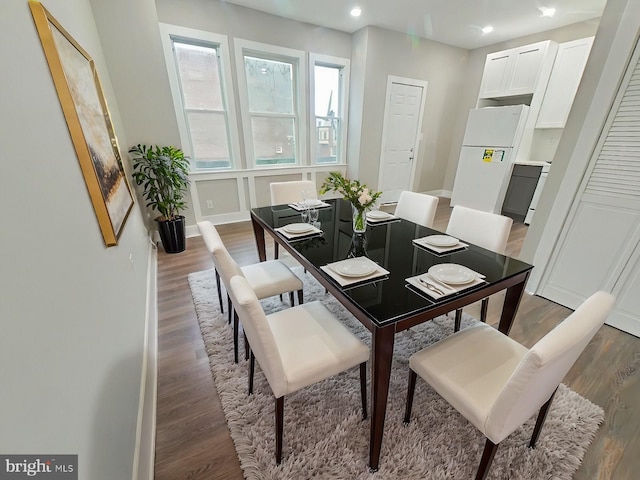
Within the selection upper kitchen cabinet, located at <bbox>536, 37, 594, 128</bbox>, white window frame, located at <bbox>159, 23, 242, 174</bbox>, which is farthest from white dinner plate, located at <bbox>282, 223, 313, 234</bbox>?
upper kitchen cabinet, located at <bbox>536, 37, 594, 128</bbox>

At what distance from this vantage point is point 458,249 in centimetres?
143

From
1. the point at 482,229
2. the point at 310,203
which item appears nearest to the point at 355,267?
the point at 482,229

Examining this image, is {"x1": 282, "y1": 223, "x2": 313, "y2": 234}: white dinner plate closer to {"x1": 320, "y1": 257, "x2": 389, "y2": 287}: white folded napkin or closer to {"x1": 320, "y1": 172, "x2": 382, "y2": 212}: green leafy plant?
{"x1": 320, "y1": 172, "x2": 382, "y2": 212}: green leafy plant

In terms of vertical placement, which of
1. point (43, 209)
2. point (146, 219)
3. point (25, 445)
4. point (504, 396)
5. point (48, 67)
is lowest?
point (146, 219)

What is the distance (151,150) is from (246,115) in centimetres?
137

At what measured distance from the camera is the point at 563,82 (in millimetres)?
3578

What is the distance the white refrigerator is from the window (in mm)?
3807

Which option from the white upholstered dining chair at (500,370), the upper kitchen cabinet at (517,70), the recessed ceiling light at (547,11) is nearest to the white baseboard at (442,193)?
the upper kitchen cabinet at (517,70)

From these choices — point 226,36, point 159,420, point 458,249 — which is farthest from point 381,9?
point 159,420

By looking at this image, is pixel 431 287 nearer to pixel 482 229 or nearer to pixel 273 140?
pixel 482 229

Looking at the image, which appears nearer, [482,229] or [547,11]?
[482,229]

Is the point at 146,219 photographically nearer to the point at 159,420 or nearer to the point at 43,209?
the point at 159,420

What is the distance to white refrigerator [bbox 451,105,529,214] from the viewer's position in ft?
12.6

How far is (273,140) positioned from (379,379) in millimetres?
3787
